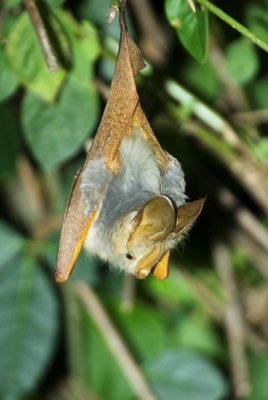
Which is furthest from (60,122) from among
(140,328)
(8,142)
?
(140,328)

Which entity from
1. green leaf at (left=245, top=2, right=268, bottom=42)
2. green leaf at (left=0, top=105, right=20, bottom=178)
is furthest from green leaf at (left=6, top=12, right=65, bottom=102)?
green leaf at (left=245, top=2, right=268, bottom=42)

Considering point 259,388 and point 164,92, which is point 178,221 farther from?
point 259,388

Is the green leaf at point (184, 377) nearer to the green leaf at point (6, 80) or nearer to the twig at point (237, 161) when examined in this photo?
the twig at point (237, 161)

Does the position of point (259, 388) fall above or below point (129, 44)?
below

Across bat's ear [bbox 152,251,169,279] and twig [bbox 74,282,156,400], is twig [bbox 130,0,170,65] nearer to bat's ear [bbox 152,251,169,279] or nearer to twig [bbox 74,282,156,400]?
twig [bbox 74,282,156,400]

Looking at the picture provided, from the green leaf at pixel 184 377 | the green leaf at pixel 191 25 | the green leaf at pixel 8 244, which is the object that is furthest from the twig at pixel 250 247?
the green leaf at pixel 191 25

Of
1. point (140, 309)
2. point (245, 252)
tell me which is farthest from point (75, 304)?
point (245, 252)
